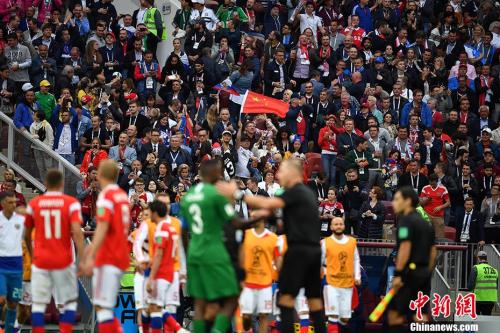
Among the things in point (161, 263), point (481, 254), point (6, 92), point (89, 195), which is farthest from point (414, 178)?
point (161, 263)

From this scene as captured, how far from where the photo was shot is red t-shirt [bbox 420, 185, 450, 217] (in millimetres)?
27594

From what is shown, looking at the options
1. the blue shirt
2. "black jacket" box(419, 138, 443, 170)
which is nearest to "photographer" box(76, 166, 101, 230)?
"black jacket" box(419, 138, 443, 170)

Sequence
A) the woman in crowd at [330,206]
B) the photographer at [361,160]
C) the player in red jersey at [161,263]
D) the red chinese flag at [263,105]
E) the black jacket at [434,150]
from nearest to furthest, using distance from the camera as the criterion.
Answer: the player in red jersey at [161,263]
the woman in crowd at [330,206]
the photographer at [361,160]
the black jacket at [434,150]
the red chinese flag at [263,105]

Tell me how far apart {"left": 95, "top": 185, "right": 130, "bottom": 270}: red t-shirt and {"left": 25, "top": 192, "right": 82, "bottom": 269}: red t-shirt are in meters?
0.93

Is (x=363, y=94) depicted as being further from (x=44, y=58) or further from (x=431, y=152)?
(x=44, y=58)

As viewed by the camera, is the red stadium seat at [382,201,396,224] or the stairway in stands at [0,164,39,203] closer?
the red stadium seat at [382,201,396,224]

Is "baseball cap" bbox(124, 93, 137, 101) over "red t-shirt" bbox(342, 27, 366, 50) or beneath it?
beneath

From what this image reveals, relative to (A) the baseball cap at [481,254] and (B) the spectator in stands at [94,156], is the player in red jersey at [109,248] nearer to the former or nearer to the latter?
(B) the spectator in stands at [94,156]

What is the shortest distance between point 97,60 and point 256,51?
424cm

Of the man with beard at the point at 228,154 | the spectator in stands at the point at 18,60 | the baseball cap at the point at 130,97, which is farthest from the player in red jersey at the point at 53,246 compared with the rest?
the spectator in stands at the point at 18,60

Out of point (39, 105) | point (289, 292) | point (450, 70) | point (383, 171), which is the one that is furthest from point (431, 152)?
point (289, 292)

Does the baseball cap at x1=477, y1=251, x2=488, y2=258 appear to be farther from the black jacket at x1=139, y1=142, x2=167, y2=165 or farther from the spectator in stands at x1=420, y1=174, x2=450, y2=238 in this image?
the black jacket at x1=139, y1=142, x2=167, y2=165

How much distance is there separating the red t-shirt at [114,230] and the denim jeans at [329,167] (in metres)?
12.6

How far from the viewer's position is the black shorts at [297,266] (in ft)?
53.5
